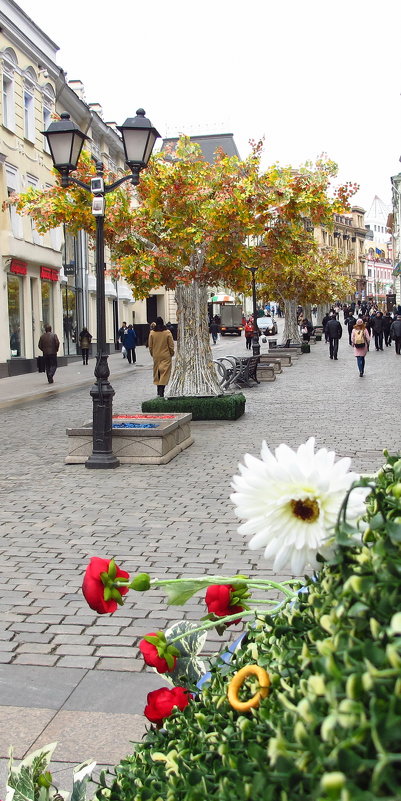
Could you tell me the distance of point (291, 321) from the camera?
39.9 metres

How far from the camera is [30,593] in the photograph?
549 centimetres

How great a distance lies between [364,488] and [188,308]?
14.7 meters

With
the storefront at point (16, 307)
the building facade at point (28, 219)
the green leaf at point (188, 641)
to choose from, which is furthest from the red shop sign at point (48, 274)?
the green leaf at point (188, 641)

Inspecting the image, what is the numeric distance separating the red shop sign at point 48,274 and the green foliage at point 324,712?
1250 inches

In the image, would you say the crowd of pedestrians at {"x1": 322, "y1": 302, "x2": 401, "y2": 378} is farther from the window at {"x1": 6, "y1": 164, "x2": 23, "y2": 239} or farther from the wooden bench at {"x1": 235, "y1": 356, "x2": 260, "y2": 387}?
the window at {"x1": 6, "y1": 164, "x2": 23, "y2": 239}

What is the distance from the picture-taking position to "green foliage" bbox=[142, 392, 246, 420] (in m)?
15.2

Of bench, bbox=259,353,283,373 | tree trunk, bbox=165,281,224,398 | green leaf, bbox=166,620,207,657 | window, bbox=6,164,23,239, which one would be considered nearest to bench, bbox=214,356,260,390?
bench, bbox=259,353,283,373

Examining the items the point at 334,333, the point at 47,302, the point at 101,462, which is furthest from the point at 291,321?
the point at 101,462

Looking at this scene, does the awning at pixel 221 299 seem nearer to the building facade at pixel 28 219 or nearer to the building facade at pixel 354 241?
the building facade at pixel 28 219

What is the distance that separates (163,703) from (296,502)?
64 centimetres

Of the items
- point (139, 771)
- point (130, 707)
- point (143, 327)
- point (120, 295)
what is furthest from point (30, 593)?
point (143, 327)

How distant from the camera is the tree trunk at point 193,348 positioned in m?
15.9

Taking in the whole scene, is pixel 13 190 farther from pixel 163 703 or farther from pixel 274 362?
pixel 163 703

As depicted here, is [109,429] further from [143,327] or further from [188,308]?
[143,327]
